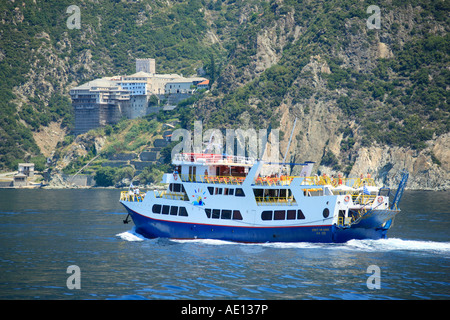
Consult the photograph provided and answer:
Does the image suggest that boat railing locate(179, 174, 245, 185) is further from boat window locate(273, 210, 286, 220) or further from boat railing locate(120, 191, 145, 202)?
boat railing locate(120, 191, 145, 202)

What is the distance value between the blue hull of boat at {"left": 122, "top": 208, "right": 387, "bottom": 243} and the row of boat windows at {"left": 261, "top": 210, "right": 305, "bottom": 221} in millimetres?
686

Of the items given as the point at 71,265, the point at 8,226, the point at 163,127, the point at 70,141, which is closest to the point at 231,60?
the point at 163,127

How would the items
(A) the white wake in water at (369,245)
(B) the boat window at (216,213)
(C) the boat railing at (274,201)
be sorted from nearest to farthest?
(A) the white wake in water at (369,245) → (C) the boat railing at (274,201) → (B) the boat window at (216,213)

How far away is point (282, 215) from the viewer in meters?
43.6

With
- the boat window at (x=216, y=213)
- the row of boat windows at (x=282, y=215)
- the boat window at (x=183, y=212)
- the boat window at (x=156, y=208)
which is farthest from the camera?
the boat window at (x=156, y=208)

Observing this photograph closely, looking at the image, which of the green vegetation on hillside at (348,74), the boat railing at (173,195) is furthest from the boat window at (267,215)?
the green vegetation on hillside at (348,74)

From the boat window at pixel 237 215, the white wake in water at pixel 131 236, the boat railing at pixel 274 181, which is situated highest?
the boat railing at pixel 274 181

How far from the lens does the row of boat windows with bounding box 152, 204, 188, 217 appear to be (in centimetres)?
4569

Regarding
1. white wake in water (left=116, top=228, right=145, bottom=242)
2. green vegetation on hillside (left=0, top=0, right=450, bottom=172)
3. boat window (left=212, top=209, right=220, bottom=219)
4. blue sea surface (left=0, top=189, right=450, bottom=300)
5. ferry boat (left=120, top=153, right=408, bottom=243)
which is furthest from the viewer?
green vegetation on hillside (left=0, top=0, right=450, bottom=172)

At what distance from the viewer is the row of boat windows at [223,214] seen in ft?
145

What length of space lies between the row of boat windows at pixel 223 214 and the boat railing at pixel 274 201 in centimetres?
165
